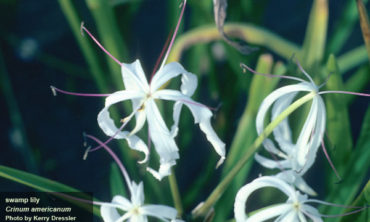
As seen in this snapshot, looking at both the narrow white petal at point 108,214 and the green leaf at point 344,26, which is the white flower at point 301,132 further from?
the green leaf at point 344,26

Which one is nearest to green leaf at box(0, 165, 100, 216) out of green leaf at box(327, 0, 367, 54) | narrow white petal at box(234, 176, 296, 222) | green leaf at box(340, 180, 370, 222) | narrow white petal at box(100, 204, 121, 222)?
narrow white petal at box(100, 204, 121, 222)

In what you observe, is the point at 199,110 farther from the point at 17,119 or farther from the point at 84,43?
the point at 17,119

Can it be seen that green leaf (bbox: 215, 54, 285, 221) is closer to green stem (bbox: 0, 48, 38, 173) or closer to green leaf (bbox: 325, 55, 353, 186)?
green leaf (bbox: 325, 55, 353, 186)

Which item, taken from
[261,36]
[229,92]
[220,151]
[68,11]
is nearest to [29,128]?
[68,11]

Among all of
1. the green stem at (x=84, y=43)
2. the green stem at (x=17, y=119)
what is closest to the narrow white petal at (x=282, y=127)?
the green stem at (x=84, y=43)

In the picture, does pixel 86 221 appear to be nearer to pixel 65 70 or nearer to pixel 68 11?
pixel 68 11

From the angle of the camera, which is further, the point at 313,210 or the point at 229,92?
the point at 229,92
